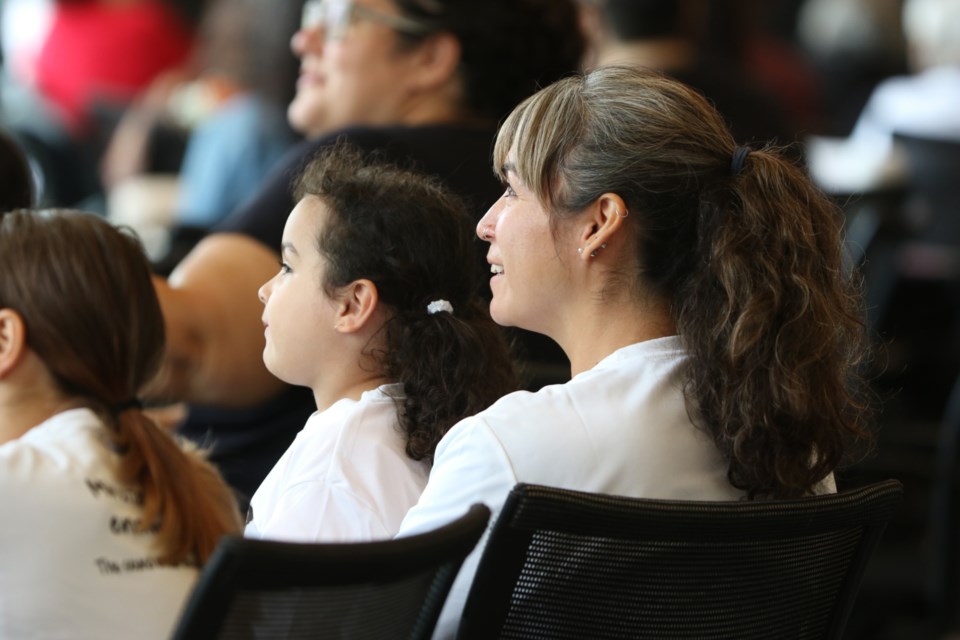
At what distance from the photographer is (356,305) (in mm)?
1340

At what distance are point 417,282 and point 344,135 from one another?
461 millimetres

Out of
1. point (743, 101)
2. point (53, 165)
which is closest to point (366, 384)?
point (743, 101)

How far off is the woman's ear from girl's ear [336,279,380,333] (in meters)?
0.22

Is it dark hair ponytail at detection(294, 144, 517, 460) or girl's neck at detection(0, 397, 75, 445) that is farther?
girl's neck at detection(0, 397, 75, 445)

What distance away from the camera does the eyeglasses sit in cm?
213

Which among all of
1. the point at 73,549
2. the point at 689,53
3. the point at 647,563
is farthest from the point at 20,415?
the point at 689,53

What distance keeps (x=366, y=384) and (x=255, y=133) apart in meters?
2.29

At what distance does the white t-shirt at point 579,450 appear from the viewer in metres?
1.10

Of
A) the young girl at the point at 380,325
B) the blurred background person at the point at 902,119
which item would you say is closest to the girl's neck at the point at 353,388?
the young girl at the point at 380,325

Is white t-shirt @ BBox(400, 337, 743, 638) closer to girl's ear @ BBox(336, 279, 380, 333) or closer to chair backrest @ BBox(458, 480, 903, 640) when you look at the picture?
chair backrest @ BBox(458, 480, 903, 640)

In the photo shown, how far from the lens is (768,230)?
120 centimetres

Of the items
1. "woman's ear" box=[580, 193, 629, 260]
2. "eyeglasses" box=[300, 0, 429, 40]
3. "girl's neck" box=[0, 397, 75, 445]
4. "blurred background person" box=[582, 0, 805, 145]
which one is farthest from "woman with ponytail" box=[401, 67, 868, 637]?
"blurred background person" box=[582, 0, 805, 145]

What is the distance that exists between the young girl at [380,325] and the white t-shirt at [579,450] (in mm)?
157

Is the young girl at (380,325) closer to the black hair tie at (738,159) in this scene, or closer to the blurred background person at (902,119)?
the black hair tie at (738,159)
